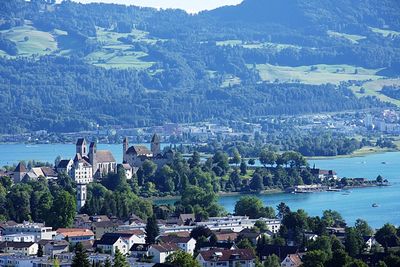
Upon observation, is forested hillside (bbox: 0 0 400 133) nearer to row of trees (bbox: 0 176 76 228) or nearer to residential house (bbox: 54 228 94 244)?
row of trees (bbox: 0 176 76 228)

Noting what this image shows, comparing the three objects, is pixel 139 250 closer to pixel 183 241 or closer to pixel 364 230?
pixel 183 241

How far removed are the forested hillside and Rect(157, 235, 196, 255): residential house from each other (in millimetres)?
64702

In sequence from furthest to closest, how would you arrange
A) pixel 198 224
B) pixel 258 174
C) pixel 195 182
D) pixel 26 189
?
pixel 258 174 → pixel 195 182 → pixel 26 189 → pixel 198 224

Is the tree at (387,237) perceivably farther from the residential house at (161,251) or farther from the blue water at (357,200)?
the blue water at (357,200)

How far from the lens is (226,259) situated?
967 inches

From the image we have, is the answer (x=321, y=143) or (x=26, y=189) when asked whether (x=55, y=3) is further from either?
(x=26, y=189)

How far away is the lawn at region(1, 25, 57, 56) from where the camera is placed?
383ft

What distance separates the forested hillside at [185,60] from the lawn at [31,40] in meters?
0.10

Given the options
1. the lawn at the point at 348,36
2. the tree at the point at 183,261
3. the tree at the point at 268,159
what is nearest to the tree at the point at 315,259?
the tree at the point at 183,261

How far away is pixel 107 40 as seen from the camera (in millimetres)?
121812

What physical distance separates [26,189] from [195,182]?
8.31m

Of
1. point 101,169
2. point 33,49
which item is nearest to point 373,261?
point 101,169

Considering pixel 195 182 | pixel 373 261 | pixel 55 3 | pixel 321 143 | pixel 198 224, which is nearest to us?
pixel 373 261

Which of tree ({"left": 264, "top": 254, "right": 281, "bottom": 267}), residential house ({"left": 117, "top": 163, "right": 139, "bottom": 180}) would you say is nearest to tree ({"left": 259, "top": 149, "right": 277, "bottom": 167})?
residential house ({"left": 117, "top": 163, "right": 139, "bottom": 180})
